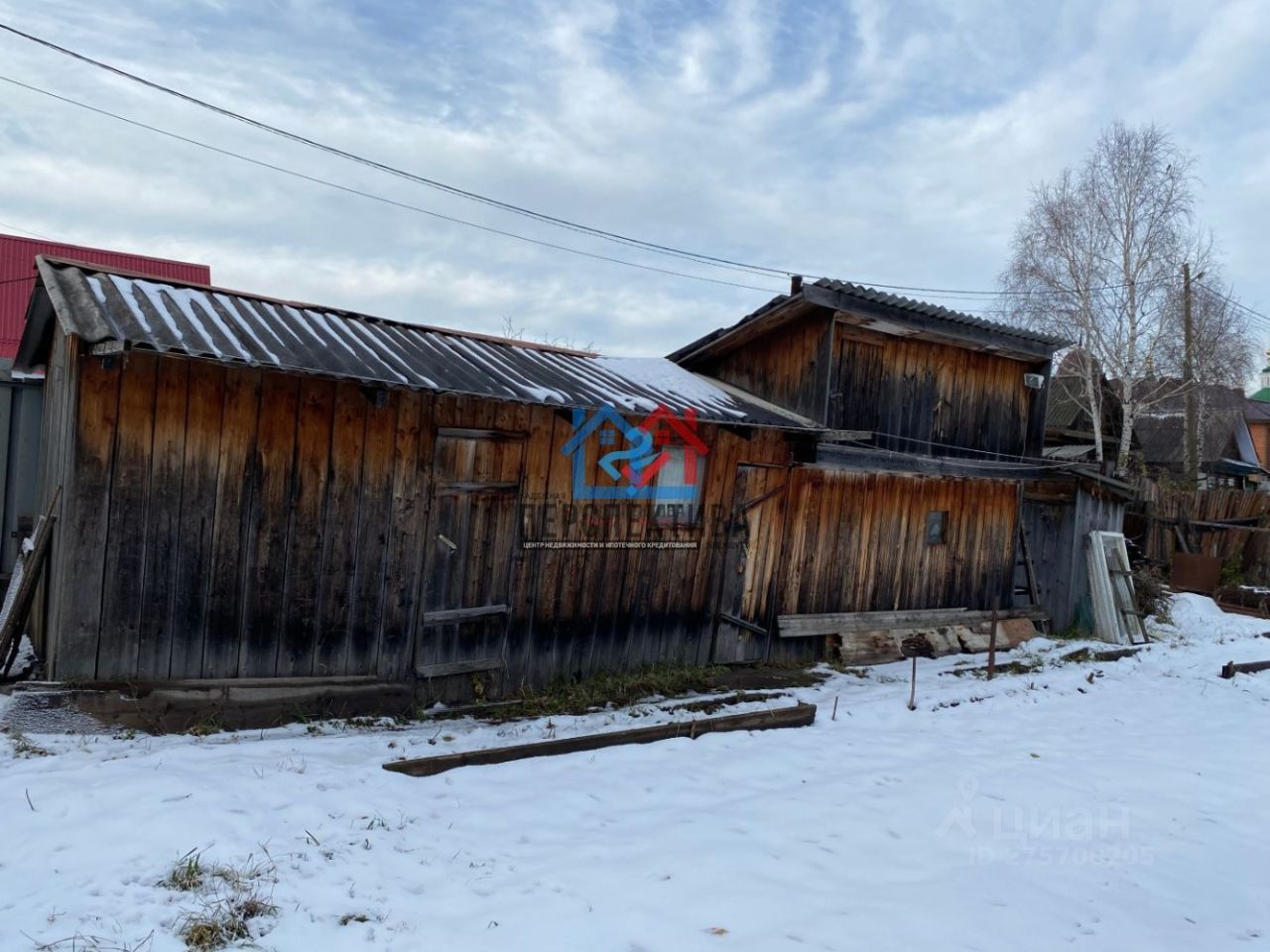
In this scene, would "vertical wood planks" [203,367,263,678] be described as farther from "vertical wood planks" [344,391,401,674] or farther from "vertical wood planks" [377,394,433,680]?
"vertical wood planks" [377,394,433,680]

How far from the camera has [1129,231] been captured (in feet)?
71.2

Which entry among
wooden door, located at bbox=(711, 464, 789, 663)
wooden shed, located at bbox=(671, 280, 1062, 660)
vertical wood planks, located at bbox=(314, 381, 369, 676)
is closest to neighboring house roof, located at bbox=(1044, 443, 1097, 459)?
wooden shed, located at bbox=(671, 280, 1062, 660)

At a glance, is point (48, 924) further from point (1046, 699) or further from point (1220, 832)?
point (1046, 699)

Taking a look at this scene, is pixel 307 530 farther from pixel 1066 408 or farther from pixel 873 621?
pixel 1066 408

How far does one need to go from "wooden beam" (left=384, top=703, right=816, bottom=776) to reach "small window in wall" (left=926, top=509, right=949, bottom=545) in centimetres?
461

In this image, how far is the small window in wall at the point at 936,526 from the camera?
1050cm

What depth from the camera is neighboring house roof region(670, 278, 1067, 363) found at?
8750 mm

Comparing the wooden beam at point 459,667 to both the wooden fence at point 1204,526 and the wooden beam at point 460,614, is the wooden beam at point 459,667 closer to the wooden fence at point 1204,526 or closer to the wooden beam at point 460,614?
the wooden beam at point 460,614

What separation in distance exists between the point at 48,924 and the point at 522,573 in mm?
4392

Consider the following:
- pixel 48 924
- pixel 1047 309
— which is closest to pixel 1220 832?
pixel 48 924

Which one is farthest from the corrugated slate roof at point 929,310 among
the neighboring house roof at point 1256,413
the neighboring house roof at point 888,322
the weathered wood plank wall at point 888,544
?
the neighboring house roof at point 1256,413

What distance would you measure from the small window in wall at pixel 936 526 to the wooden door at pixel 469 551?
6113 millimetres

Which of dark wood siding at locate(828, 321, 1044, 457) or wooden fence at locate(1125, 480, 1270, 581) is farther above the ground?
dark wood siding at locate(828, 321, 1044, 457)

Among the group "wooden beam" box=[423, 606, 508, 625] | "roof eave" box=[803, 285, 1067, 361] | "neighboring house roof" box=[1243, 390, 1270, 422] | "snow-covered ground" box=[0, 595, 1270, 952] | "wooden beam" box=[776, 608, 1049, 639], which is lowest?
"snow-covered ground" box=[0, 595, 1270, 952]
